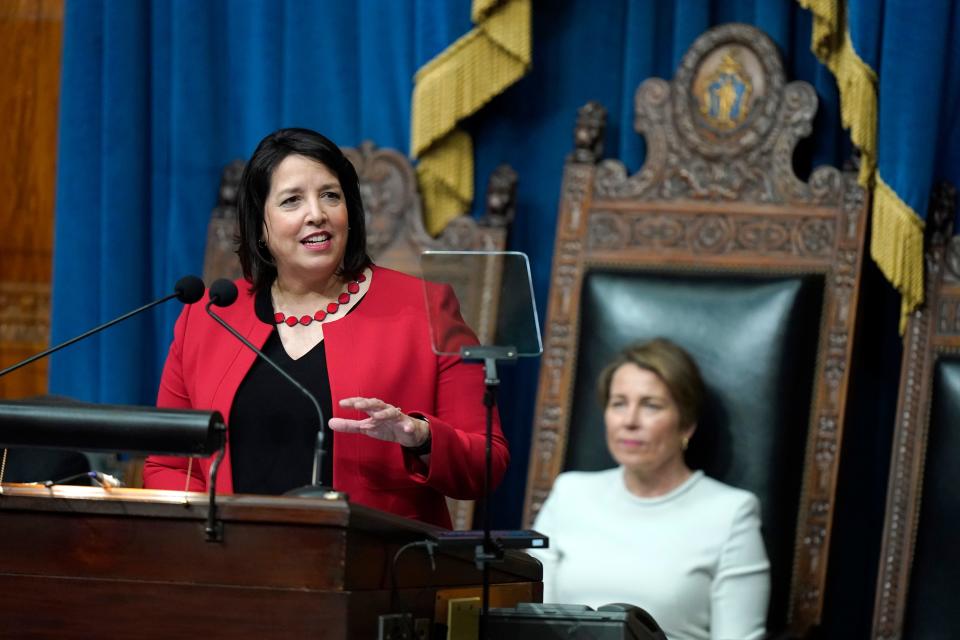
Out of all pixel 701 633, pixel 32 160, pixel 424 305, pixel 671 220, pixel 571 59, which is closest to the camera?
pixel 424 305

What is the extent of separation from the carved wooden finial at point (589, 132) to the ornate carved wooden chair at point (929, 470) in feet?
2.92

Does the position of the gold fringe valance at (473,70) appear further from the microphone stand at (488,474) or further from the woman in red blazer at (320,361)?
the microphone stand at (488,474)

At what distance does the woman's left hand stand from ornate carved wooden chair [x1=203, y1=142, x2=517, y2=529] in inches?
75.3

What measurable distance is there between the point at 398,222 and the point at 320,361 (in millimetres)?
1764

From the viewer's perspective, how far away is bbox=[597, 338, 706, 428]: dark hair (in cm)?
336

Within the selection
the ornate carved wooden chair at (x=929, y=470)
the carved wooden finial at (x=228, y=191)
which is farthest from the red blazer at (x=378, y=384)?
the carved wooden finial at (x=228, y=191)

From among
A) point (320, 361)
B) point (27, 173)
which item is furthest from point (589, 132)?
point (27, 173)

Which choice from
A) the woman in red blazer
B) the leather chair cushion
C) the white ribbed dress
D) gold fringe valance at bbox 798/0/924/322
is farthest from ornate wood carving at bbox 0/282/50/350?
gold fringe valance at bbox 798/0/924/322

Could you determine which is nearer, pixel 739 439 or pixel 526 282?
pixel 526 282

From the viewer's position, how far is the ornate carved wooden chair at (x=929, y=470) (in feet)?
10.7

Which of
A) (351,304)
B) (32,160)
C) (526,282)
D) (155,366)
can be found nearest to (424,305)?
(351,304)

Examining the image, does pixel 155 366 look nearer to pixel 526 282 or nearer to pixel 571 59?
pixel 571 59

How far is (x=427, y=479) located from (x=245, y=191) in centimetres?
63

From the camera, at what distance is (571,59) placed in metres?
4.06
